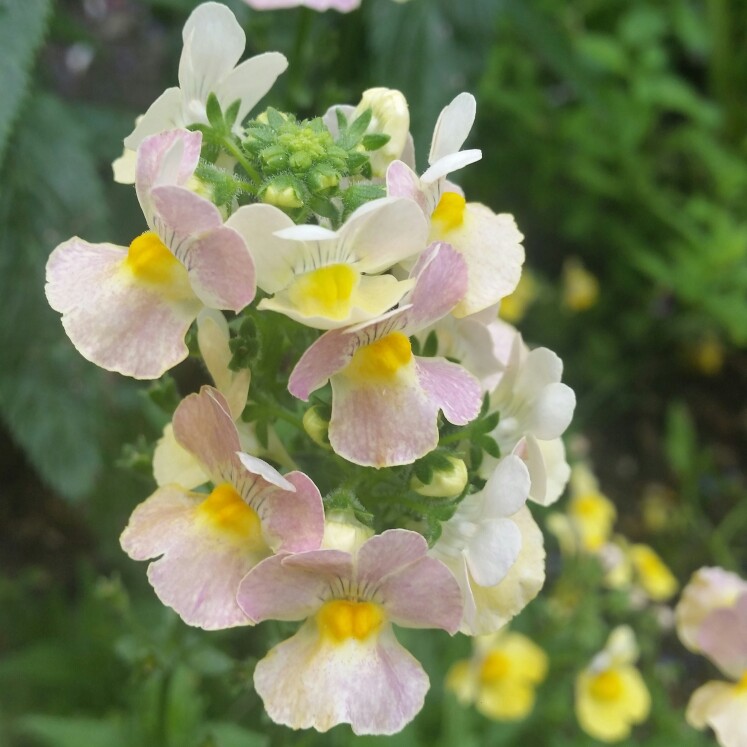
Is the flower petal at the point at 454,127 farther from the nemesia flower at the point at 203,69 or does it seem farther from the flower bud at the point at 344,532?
the flower bud at the point at 344,532

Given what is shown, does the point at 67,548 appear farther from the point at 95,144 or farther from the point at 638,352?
the point at 638,352

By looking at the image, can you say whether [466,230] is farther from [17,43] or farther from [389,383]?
[17,43]

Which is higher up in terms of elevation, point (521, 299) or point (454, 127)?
point (454, 127)

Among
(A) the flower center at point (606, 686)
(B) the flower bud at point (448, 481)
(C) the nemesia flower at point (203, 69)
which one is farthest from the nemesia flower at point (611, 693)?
(C) the nemesia flower at point (203, 69)

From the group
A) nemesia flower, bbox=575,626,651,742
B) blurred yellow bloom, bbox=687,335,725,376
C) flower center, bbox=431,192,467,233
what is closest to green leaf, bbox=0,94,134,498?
flower center, bbox=431,192,467,233

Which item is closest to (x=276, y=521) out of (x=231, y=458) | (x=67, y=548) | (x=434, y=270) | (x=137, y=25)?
(x=231, y=458)

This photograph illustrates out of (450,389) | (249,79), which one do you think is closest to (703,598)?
(450,389)
